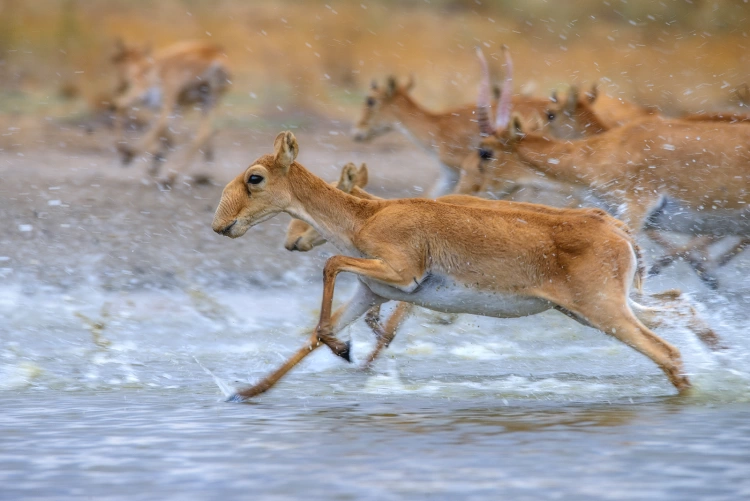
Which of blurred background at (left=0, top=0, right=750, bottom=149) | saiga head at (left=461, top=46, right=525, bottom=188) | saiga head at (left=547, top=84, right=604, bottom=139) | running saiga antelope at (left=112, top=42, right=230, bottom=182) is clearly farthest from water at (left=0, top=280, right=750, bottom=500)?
blurred background at (left=0, top=0, right=750, bottom=149)

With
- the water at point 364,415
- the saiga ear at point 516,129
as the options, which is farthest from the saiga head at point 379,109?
the water at point 364,415

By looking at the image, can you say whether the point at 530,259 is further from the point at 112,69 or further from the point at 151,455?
the point at 112,69

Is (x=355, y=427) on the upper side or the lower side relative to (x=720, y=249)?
lower

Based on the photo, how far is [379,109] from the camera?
15797mm

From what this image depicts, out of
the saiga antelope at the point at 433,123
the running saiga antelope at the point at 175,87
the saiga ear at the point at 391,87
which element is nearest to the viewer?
the saiga antelope at the point at 433,123

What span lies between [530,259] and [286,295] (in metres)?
4.93

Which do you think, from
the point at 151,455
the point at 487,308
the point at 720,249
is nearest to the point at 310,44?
the point at 720,249

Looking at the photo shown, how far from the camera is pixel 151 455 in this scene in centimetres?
606

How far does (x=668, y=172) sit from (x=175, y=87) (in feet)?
28.9

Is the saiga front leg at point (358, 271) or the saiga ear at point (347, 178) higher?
the saiga ear at point (347, 178)

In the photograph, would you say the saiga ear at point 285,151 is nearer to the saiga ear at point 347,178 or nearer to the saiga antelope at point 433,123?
the saiga ear at point 347,178

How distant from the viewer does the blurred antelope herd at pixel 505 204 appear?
7.79m

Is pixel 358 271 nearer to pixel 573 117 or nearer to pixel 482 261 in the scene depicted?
pixel 482 261

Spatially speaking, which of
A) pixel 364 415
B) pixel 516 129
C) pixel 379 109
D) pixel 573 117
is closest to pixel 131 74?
pixel 379 109
